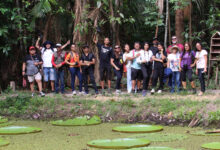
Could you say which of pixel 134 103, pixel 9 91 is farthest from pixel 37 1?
pixel 134 103

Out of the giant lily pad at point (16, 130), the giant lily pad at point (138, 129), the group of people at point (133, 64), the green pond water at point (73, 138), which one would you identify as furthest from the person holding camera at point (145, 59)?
the giant lily pad at point (16, 130)

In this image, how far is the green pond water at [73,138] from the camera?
18.0ft

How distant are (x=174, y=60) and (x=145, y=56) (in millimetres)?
756

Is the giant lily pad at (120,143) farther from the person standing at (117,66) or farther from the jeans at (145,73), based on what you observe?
the person standing at (117,66)

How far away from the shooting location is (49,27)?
13742mm

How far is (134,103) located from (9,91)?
5.20 meters

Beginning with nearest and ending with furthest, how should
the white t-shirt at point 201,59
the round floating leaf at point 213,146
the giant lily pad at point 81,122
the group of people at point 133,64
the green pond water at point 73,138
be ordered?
the round floating leaf at point 213,146
the green pond water at point 73,138
the giant lily pad at point 81,122
the white t-shirt at point 201,59
the group of people at point 133,64

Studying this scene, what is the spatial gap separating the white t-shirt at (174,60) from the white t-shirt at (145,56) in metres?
0.51

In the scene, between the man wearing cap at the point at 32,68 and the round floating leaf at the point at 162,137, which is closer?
the round floating leaf at the point at 162,137

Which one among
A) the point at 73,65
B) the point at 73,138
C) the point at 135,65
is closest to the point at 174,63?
the point at 135,65

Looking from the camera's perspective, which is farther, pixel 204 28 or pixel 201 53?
pixel 204 28

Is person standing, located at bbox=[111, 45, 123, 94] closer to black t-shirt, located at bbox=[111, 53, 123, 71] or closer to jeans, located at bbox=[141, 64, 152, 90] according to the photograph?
black t-shirt, located at bbox=[111, 53, 123, 71]

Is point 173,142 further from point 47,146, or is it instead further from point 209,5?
point 209,5

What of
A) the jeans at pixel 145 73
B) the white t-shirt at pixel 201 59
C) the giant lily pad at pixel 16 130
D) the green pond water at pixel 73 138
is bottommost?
the green pond water at pixel 73 138
